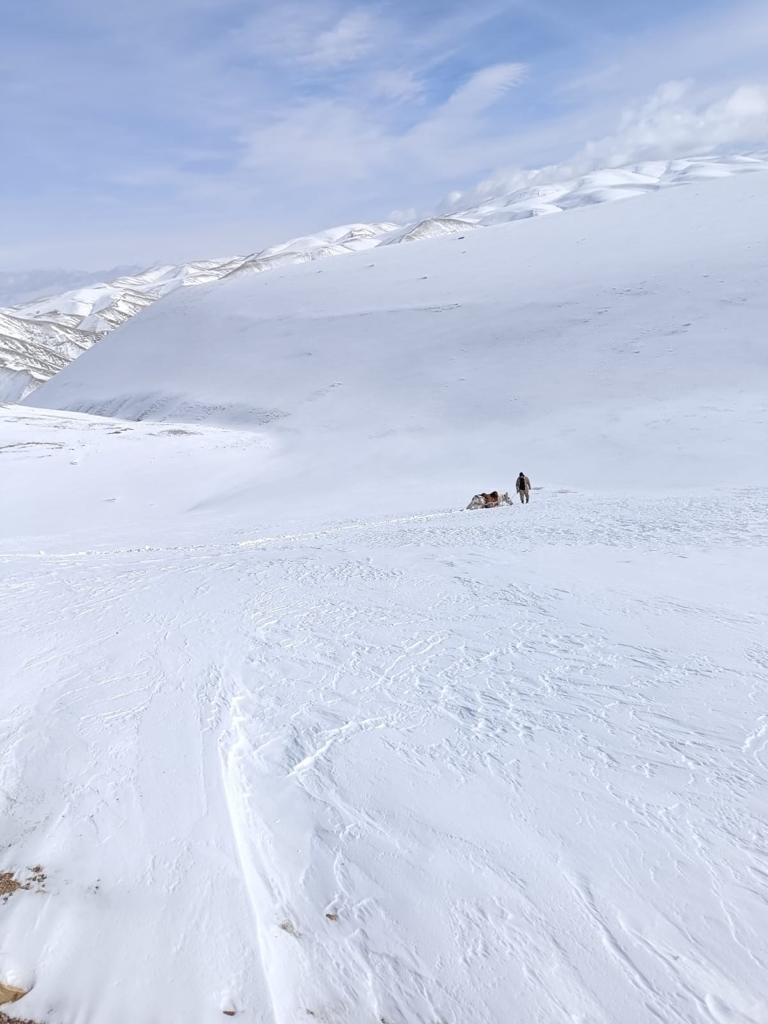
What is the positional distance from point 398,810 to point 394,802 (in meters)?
0.10

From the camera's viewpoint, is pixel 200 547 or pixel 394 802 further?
pixel 200 547

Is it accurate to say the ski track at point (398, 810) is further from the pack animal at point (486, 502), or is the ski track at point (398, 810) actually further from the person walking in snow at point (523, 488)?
the person walking in snow at point (523, 488)

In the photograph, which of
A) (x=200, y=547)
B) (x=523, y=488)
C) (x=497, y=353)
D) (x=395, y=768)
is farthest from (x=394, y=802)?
(x=497, y=353)

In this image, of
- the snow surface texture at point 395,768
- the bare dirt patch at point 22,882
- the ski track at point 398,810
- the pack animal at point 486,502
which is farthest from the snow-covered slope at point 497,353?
the bare dirt patch at point 22,882

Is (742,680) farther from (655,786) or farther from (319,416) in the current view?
(319,416)

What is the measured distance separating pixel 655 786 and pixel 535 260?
62.8 metres

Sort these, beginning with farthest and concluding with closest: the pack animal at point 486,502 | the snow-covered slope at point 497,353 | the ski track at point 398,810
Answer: the snow-covered slope at point 497,353 → the pack animal at point 486,502 → the ski track at point 398,810

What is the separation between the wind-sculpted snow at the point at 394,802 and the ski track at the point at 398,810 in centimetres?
2

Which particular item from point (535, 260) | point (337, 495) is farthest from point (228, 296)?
point (337, 495)

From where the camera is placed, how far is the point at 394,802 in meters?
5.05

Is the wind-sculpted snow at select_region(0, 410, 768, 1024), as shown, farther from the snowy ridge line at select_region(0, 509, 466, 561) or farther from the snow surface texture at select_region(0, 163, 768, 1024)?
the snowy ridge line at select_region(0, 509, 466, 561)

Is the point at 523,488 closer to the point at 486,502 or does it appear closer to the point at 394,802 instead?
the point at 486,502

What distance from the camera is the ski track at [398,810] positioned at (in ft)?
11.8

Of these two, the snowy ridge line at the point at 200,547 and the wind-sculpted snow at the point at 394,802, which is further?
the snowy ridge line at the point at 200,547
